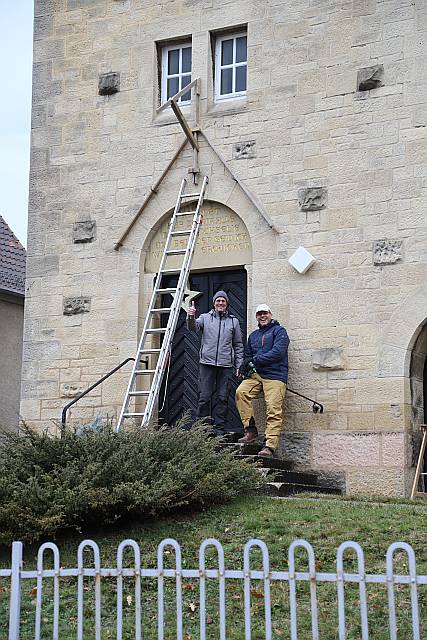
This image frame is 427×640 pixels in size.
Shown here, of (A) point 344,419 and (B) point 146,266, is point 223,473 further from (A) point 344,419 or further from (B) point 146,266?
(B) point 146,266

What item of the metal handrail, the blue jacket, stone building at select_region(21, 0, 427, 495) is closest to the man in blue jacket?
the blue jacket

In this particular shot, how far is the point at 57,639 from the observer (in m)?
7.02

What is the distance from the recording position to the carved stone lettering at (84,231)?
14953mm

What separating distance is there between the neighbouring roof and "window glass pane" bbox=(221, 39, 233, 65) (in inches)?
263

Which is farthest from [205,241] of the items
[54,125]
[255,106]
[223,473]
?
[223,473]

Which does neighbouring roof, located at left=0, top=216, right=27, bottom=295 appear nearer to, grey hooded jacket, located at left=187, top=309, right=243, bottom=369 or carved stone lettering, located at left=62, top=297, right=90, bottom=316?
carved stone lettering, located at left=62, top=297, right=90, bottom=316

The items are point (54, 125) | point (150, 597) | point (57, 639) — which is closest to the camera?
point (57, 639)

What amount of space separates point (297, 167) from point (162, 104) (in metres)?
2.26

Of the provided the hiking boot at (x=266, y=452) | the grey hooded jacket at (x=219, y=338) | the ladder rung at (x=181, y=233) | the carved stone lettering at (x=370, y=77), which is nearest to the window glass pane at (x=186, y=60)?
the ladder rung at (x=181, y=233)

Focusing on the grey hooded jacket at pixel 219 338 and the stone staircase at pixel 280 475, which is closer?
the stone staircase at pixel 280 475

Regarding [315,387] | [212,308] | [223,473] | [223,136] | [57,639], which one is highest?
[223,136]

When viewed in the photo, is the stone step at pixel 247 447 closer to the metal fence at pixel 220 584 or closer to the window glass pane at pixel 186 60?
the metal fence at pixel 220 584

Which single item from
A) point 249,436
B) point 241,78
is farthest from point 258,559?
point 241,78

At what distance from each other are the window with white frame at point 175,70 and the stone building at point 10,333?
234 inches
